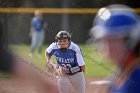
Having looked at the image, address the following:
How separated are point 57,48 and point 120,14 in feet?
9.57

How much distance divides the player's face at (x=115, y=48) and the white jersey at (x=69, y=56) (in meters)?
2.85

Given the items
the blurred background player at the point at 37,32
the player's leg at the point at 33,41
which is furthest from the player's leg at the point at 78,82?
the player's leg at the point at 33,41

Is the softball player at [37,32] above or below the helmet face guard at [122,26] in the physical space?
Result: below

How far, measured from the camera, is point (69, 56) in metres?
4.80

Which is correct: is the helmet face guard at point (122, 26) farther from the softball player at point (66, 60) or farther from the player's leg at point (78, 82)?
the player's leg at point (78, 82)

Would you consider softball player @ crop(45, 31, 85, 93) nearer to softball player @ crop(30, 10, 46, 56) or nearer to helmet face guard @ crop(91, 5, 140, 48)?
helmet face guard @ crop(91, 5, 140, 48)

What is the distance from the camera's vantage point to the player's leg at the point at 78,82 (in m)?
4.91

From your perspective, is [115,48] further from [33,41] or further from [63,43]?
[33,41]

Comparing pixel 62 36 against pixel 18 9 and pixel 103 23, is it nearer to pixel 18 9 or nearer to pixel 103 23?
pixel 103 23

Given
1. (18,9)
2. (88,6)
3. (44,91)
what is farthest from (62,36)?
(88,6)

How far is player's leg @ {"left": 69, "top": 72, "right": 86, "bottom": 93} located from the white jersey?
0.32 feet

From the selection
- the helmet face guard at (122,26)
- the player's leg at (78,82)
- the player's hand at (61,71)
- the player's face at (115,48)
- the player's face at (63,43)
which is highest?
the helmet face guard at (122,26)

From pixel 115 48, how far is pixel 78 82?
3.11 metres

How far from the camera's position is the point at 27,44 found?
1070 centimetres
